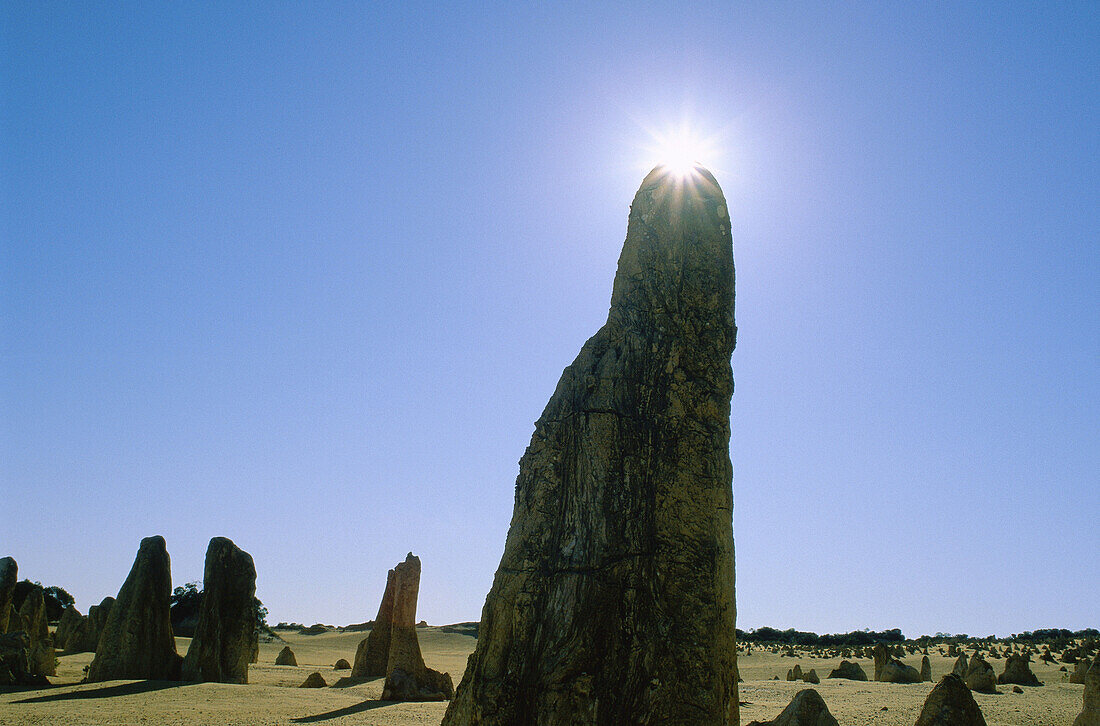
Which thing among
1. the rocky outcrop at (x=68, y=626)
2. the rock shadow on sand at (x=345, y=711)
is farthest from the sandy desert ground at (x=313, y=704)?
the rocky outcrop at (x=68, y=626)

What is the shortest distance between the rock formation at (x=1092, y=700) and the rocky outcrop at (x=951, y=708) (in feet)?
7.90

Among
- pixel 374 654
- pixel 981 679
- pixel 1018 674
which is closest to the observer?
pixel 981 679

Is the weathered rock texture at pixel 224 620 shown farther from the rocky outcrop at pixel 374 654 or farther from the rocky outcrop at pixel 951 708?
the rocky outcrop at pixel 951 708

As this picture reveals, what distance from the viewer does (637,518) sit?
643cm

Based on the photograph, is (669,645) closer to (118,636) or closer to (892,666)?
(118,636)

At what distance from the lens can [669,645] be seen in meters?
6.05

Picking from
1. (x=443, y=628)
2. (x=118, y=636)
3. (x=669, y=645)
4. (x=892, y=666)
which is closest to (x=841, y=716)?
(x=669, y=645)

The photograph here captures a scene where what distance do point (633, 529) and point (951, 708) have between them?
559cm

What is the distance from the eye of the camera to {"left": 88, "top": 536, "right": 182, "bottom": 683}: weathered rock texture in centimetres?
1680

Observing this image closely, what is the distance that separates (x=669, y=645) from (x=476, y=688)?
159 centimetres

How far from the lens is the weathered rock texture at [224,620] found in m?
17.3

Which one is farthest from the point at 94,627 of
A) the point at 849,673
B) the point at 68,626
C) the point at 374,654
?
the point at 849,673

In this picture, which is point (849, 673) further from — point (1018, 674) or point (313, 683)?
point (313, 683)

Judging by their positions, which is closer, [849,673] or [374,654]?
[374,654]
